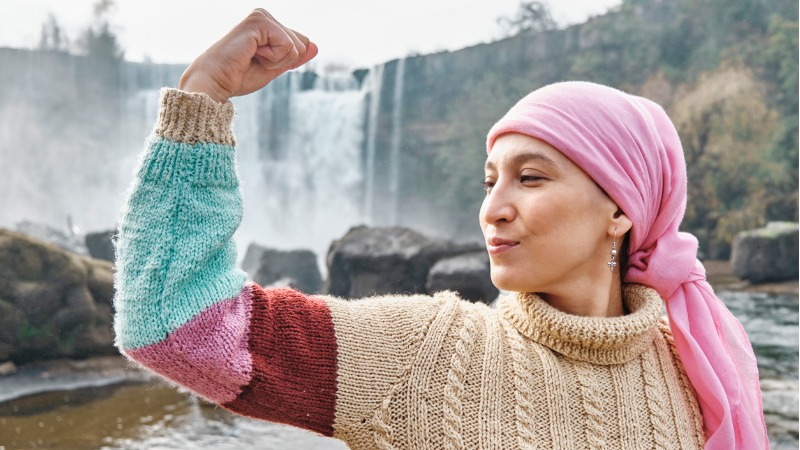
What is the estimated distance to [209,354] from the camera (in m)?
0.99

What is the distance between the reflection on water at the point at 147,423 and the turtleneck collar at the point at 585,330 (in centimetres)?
418

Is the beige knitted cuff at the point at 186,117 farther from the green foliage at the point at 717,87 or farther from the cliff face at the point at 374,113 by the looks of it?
the cliff face at the point at 374,113

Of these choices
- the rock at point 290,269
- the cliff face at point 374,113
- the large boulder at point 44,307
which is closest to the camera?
the large boulder at point 44,307

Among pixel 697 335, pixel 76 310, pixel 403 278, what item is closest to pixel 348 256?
pixel 403 278

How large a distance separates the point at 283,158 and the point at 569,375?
14947 millimetres

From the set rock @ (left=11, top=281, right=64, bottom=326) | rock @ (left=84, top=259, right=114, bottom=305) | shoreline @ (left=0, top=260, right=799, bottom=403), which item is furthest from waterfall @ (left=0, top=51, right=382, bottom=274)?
shoreline @ (left=0, top=260, right=799, bottom=403)

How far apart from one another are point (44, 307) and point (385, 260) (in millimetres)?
4179

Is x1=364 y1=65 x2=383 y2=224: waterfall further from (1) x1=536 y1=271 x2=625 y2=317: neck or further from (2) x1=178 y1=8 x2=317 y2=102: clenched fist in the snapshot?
(2) x1=178 y1=8 x2=317 y2=102: clenched fist

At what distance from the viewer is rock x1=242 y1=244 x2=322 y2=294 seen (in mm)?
11109

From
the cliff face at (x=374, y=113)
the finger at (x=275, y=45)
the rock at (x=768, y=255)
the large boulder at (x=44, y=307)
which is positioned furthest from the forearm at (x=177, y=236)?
the cliff face at (x=374, y=113)

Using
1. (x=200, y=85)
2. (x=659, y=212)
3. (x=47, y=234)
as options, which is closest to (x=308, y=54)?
(x=200, y=85)

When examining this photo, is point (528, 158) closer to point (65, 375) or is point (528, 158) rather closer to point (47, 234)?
point (65, 375)

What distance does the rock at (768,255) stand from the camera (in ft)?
32.1

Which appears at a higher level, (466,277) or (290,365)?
(290,365)
